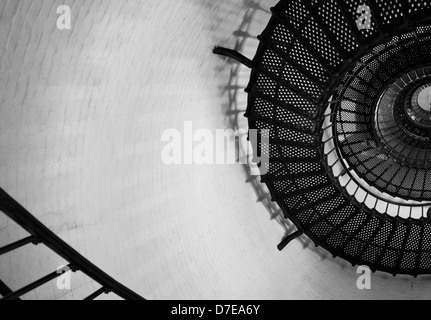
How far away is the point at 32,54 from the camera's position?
3090mm

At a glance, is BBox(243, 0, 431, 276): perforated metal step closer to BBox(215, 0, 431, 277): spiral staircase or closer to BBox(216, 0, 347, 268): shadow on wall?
BBox(215, 0, 431, 277): spiral staircase

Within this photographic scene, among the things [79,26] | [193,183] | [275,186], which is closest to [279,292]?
[275,186]

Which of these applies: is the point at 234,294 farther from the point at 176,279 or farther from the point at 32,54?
the point at 32,54

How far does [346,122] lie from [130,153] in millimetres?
3755

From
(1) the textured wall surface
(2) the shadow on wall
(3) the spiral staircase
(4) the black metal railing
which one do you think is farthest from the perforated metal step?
(4) the black metal railing

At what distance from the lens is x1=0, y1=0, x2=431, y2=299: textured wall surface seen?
3.26m

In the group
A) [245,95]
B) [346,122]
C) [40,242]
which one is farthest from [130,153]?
[346,122]

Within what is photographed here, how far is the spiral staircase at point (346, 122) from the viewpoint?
4.48 m

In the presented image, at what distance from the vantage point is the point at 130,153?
14.3ft

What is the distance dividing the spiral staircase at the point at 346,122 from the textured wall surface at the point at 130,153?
0.53 meters

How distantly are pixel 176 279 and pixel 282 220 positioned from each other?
83.9 inches

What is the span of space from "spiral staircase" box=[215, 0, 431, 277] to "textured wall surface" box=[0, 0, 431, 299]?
20.9 inches

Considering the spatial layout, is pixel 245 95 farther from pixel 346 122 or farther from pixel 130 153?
pixel 130 153

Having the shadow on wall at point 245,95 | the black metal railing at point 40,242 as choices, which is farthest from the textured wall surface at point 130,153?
the black metal railing at point 40,242
